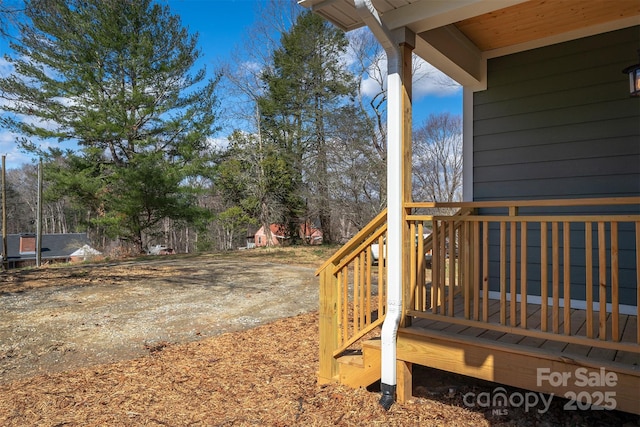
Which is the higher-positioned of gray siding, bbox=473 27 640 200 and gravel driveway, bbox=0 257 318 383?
gray siding, bbox=473 27 640 200

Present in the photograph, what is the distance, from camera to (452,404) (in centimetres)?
247

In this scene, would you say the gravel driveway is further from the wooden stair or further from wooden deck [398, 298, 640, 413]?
wooden deck [398, 298, 640, 413]

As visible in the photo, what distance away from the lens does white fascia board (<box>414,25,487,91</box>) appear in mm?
2803

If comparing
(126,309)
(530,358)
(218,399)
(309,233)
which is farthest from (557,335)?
(309,233)

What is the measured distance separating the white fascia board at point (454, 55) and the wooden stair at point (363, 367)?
6.86ft

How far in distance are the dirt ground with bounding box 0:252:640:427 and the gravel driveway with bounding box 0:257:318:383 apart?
17mm

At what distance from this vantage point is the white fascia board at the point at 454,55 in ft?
9.20

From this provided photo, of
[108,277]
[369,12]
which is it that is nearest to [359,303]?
[369,12]

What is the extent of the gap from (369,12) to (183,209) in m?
12.0

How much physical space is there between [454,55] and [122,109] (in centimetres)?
1217

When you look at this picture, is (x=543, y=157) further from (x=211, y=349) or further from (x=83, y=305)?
(x=83, y=305)

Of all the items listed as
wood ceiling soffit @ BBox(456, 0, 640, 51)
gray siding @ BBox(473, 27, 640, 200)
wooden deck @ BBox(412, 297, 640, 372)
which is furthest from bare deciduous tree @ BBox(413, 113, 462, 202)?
wooden deck @ BBox(412, 297, 640, 372)

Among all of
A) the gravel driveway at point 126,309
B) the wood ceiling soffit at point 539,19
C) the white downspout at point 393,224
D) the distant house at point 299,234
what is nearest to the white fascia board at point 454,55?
the wood ceiling soffit at point 539,19

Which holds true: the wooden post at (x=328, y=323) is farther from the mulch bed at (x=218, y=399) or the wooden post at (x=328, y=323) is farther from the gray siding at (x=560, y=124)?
the gray siding at (x=560, y=124)
